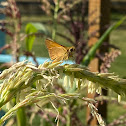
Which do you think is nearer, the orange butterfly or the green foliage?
the green foliage

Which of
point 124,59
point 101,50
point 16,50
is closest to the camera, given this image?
point 16,50

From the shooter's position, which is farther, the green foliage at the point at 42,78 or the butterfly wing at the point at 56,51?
the butterfly wing at the point at 56,51

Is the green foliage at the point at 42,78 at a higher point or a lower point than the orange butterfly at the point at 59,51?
lower

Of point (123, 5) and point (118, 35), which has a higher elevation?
point (123, 5)

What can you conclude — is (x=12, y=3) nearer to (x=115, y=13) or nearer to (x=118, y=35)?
(x=118, y=35)

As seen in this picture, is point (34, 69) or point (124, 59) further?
point (124, 59)

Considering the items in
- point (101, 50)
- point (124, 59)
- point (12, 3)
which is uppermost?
point (12, 3)

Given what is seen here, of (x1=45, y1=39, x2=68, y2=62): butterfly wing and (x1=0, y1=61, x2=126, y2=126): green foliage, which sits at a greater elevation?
(x1=45, y1=39, x2=68, y2=62): butterfly wing

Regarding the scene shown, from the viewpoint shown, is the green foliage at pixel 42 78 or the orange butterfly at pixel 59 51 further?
the orange butterfly at pixel 59 51

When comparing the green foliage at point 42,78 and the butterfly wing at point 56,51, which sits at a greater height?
the butterfly wing at point 56,51

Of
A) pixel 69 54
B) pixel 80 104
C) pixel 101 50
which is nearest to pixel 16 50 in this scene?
pixel 80 104

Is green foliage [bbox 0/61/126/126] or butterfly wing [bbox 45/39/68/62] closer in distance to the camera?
green foliage [bbox 0/61/126/126]
